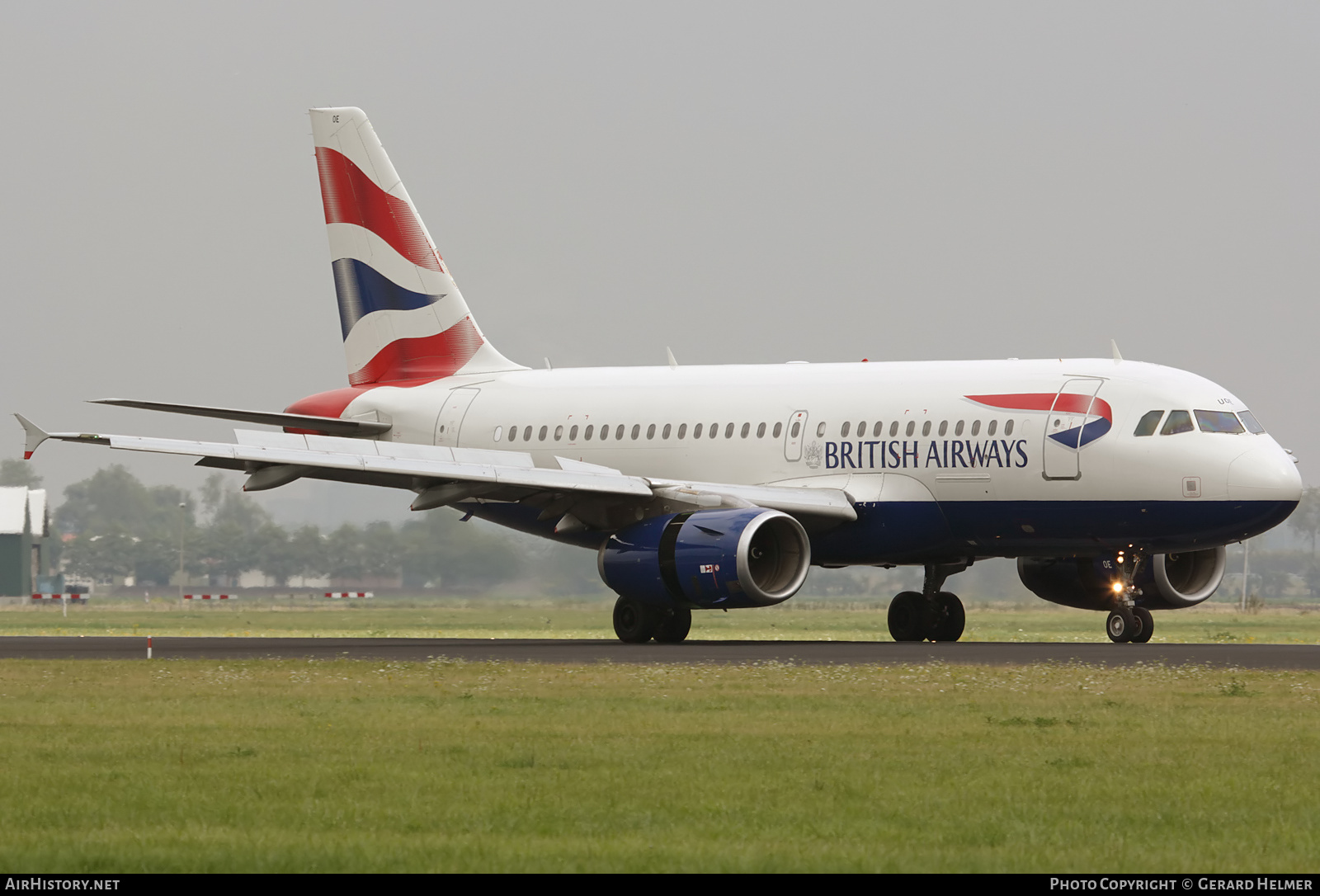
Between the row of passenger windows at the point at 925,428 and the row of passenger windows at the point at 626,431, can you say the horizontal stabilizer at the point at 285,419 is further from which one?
the row of passenger windows at the point at 925,428

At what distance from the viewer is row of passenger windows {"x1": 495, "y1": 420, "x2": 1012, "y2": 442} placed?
97.6ft

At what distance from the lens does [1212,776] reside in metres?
12.8

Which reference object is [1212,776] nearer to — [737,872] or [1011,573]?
[737,872]

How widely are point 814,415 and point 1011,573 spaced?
1146 inches

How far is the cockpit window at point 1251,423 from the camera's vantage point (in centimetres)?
2898

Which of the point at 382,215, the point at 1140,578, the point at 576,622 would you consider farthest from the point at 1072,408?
the point at 576,622

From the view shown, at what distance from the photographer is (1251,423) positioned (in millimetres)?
29141

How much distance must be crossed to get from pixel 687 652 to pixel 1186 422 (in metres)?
8.09

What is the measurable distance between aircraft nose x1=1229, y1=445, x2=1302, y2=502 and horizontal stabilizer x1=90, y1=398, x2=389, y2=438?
1600cm

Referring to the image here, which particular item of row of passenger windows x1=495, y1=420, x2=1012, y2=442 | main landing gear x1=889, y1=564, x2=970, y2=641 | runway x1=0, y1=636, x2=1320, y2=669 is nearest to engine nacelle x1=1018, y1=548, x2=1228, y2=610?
main landing gear x1=889, y1=564, x2=970, y2=641

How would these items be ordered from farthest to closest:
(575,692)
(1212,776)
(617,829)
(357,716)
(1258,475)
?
(1258,475)
(575,692)
(357,716)
(1212,776)
(617,829)

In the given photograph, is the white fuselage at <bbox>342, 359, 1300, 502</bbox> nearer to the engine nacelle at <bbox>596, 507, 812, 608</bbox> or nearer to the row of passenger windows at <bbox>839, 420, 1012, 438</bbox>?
the row of passenger windows at <bbox>839, 420, 1012, 438</bbox>

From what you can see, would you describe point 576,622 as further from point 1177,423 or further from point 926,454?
point 1177,423
